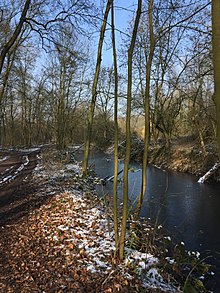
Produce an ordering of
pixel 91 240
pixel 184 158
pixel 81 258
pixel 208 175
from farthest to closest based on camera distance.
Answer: pixel 184 158
pixel 208 175
pixel 91 240
pixel 81 258

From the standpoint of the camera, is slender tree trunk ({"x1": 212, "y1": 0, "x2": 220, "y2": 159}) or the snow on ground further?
the snow on ground

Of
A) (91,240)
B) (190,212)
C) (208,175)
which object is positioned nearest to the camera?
(91,240)

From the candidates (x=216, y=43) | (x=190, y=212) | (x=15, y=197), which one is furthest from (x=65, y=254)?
(x=190, y=212)

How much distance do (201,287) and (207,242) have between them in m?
2.28

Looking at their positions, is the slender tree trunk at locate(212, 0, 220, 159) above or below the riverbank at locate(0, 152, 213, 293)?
above

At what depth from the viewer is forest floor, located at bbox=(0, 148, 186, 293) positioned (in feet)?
11.9

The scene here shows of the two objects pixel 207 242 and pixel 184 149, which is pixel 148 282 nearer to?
pixel 207 242

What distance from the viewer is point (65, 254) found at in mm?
4469

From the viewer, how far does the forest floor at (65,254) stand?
3615mm

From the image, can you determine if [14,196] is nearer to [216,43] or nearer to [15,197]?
[15,197]

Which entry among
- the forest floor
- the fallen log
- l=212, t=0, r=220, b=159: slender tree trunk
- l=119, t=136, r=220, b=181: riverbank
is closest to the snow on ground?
the forest floor

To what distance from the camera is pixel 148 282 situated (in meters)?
3.83

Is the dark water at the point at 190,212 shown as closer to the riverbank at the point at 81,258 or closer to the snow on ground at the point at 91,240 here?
the riverbank at the point at 81,258

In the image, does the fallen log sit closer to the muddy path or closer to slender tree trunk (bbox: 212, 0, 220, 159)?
the muddy path
